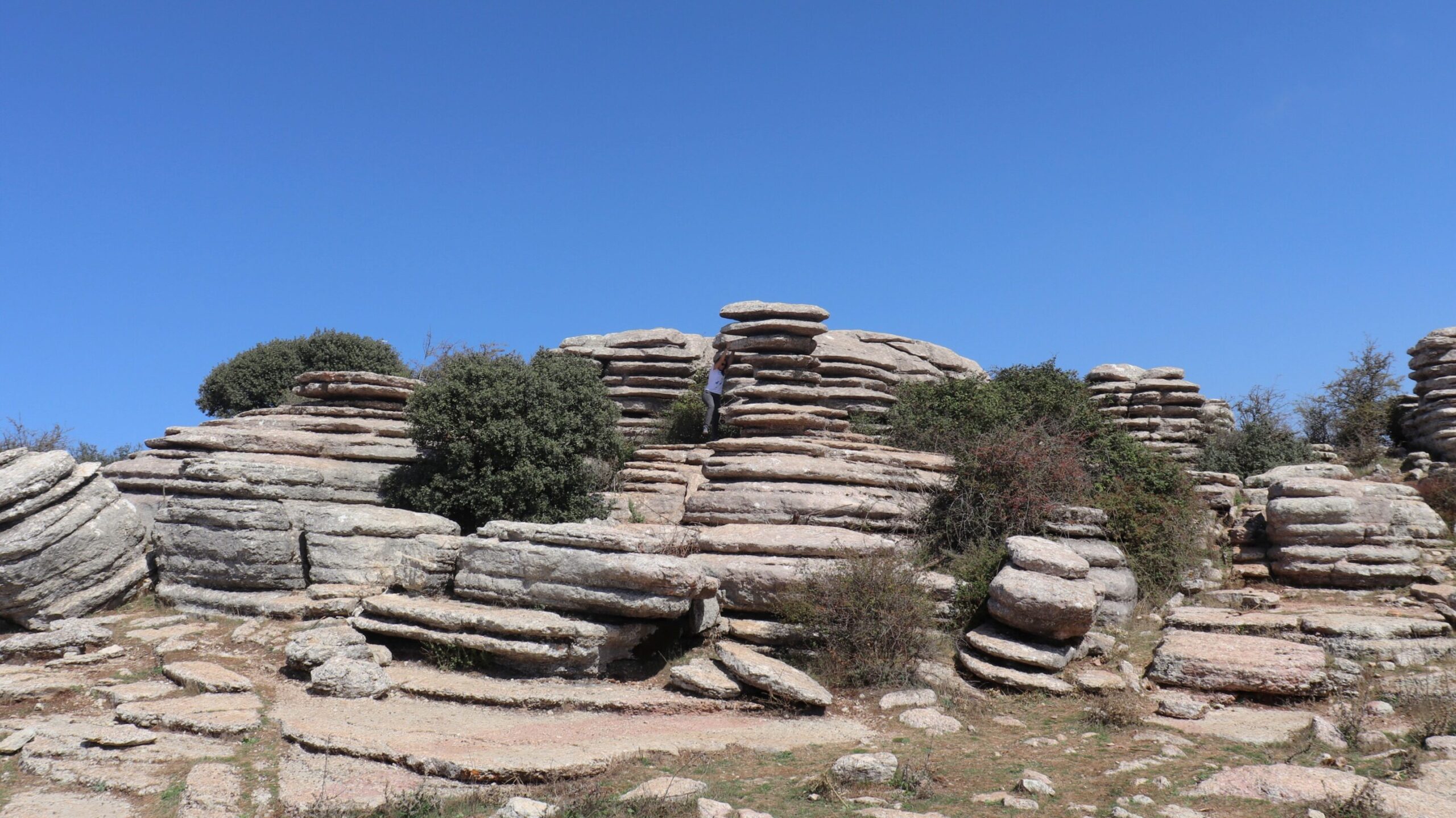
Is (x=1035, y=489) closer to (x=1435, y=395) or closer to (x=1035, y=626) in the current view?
(x=1035, y=626)

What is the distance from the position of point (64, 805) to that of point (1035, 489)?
1050 cm

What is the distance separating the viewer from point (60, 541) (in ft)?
35.6

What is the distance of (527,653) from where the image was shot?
9.19 meters

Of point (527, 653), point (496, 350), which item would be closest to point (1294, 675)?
point (527, 653)

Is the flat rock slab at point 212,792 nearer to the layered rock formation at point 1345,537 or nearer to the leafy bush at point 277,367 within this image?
the layered rock formation at point 1345,537

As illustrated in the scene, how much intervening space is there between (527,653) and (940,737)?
3.91 m

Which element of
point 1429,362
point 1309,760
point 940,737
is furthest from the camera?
point 1429,362

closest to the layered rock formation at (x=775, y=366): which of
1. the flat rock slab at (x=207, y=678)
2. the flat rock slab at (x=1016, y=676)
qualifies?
the flat rock slab at (x=1016, y=676)

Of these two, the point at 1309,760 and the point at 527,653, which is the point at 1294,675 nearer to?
the point at 1309,760

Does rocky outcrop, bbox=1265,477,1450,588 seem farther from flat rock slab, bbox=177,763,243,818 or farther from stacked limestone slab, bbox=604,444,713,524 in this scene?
flat rock slab, bbox=177,763,243,818

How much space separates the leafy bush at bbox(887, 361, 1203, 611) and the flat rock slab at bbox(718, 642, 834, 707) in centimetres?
261

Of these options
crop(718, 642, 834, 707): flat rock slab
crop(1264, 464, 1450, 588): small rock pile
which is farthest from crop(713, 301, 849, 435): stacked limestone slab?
crop(718, 642, 834, 707): flat rock slab

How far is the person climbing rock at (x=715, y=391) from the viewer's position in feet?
58.6

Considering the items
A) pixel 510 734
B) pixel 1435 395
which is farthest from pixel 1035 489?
pixel 1435 395
